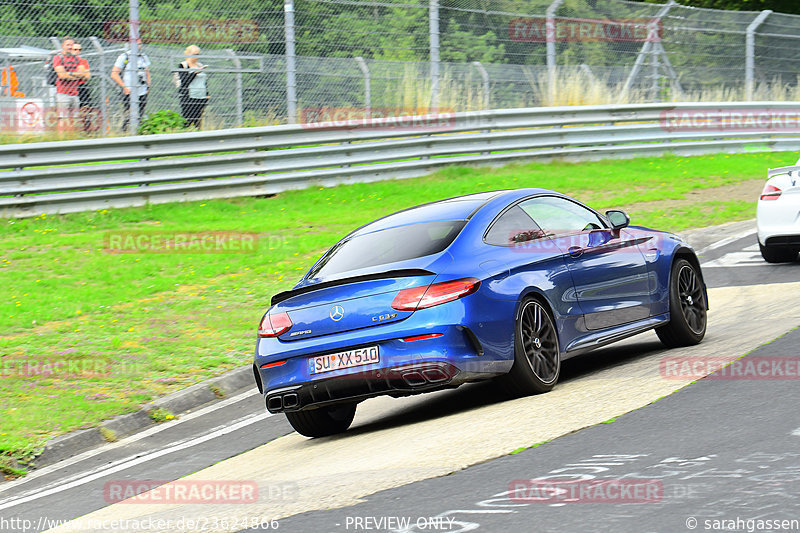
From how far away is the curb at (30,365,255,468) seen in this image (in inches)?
313

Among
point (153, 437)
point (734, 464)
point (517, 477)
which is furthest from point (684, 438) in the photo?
point (153, 437)

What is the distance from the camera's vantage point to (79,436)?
8.14 metres

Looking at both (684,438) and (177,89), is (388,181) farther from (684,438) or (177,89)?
(684,438)

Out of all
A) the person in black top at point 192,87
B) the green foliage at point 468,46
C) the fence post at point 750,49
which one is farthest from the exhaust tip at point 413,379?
the fence post at point 750,49

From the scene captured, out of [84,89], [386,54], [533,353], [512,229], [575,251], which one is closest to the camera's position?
[533,353]

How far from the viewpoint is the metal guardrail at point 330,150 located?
637 inches

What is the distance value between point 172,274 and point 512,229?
6635 millimetres

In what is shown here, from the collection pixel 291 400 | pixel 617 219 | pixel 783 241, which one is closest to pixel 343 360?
pixel 291 400

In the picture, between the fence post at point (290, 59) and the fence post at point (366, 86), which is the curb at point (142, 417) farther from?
the fence post at point (366, 86)

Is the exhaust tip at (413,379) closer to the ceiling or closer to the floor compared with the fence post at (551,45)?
closer to the floor

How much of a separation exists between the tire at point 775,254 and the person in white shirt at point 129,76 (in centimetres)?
940

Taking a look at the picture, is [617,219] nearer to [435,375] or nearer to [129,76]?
[435,375]

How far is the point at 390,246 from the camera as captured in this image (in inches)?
307

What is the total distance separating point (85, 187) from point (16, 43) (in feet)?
7.62
